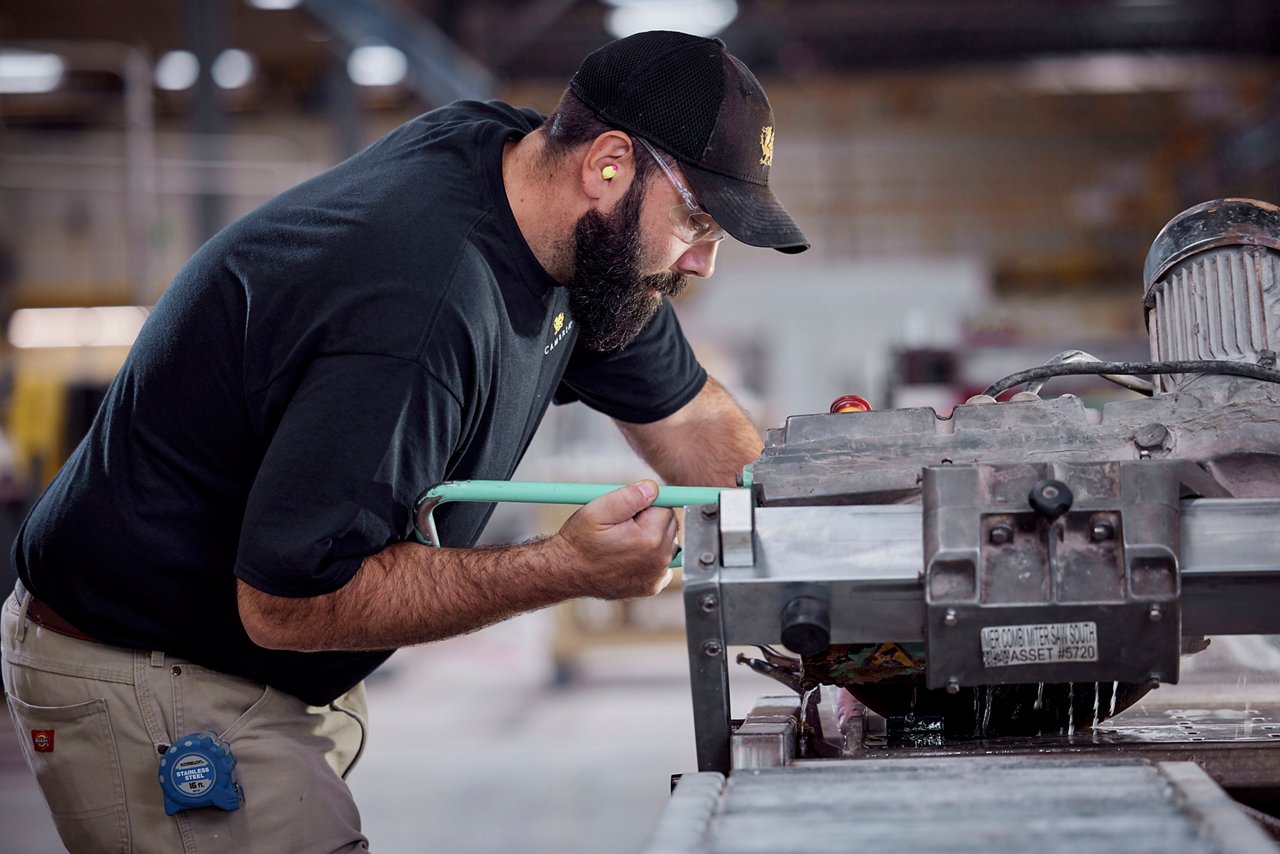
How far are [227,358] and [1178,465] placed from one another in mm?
906

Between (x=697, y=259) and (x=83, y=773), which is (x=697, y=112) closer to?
(x=697, y=259)

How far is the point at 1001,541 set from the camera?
1.00 m

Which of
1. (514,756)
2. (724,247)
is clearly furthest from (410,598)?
(724,247)

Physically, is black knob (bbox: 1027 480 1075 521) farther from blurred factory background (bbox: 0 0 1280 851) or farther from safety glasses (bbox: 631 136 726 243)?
blurred factory background (bbox: 0 0 1280 851)

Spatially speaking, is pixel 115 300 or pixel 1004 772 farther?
pixel 115 300

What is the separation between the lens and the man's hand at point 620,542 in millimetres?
1179

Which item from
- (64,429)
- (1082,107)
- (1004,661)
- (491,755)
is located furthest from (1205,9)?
(1004,661)

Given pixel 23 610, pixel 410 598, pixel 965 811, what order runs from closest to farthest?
pixel 965 811
pixel 410 598
pixel 23 610

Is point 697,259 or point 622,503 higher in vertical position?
point 697,259

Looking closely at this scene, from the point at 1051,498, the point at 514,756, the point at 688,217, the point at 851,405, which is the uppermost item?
the point at 688,217

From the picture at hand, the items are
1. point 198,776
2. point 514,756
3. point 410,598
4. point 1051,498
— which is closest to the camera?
point 1051,498

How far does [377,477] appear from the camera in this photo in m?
1.18

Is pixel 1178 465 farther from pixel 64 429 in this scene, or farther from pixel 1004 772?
pixel 64 429

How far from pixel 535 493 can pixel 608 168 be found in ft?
1.38
